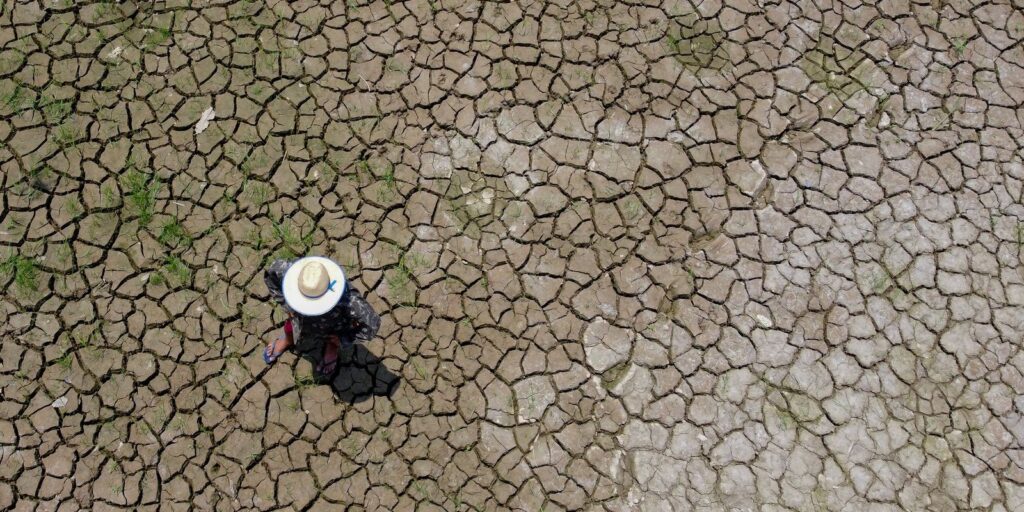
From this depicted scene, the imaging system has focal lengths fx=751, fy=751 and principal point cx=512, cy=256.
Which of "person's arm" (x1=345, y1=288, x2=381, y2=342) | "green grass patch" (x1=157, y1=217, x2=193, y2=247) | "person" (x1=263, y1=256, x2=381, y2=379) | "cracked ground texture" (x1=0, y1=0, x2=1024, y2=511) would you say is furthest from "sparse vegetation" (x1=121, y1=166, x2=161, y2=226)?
"person's arm" (x1=345, y1=288, x2=381, y2=342)

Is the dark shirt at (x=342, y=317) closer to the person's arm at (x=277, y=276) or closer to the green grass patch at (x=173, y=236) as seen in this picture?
the person's arm at (x=277, y=276)

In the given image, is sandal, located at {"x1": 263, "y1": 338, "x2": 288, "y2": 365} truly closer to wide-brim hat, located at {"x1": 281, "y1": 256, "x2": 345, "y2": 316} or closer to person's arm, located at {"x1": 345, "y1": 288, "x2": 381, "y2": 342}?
person's arm, located at {"x1": 345, "y1": 288, "x2": 381, "y2": 342}

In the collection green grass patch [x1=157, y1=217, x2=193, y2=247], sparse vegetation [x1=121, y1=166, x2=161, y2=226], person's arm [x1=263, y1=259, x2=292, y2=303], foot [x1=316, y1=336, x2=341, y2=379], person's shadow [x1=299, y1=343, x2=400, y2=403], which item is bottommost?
person's shadow [x1=299, y1=343, x2=400, y2=403]

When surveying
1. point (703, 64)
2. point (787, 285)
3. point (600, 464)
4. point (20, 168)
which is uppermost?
point (703, 64)

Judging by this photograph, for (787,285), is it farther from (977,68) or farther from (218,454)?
(218,454)

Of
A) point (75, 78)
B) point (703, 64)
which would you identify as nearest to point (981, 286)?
point (703, 64)

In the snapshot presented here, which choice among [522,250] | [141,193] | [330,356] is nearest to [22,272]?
[141,193]
